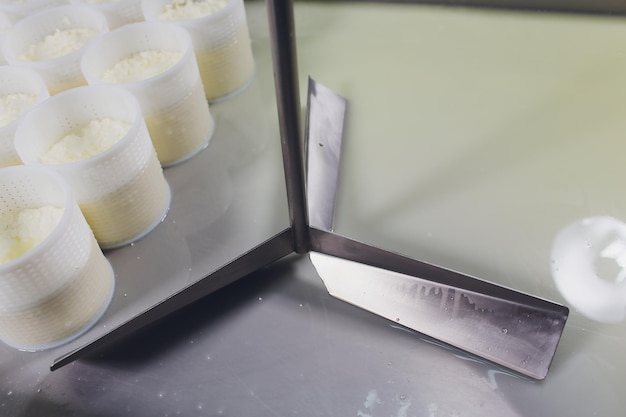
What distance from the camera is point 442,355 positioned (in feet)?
2.16

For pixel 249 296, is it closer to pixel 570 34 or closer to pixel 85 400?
pixel 85 400

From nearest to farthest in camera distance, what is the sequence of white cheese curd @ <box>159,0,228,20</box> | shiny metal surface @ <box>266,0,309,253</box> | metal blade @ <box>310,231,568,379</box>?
shiny metal surface @ <box>266,0,309,253</box>
metal blade @ <box>310,231,568,379</box>
white cheese curd @ <box>159,0,228,20</box>

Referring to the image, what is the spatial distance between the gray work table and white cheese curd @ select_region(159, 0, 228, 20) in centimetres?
15

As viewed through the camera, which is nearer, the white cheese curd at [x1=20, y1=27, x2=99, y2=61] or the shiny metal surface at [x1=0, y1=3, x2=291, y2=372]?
the shiny metal surface at [x1=0, y1=3, x2=291, y2=372]

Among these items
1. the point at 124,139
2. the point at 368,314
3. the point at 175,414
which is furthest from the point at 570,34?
the point at 175,414

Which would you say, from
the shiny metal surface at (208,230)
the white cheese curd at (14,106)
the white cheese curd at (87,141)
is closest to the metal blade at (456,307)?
the shiny metal surface at (208,230)

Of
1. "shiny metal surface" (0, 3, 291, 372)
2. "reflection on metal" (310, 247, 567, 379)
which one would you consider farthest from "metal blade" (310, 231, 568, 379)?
"shiny metal surface" (0, 3, 291, 372)

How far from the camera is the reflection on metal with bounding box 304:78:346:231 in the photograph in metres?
0.80

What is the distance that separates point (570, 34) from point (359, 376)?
0.94 m

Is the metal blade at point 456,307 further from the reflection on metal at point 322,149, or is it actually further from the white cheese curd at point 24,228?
the white cheese curd at point 24,228

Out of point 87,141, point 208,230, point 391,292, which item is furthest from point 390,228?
point 87,141

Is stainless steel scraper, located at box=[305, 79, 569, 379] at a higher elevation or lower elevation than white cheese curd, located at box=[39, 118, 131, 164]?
lower

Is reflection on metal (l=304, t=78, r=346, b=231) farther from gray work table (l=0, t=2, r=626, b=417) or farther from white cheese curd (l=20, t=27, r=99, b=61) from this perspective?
white cheese curd (l=20, t=27, r=99, b=61)

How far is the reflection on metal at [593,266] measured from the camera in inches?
27.5
